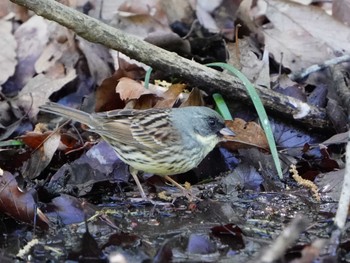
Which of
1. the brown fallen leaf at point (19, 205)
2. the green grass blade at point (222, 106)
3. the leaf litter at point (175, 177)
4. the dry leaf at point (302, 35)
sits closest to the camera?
the leaf litter at point (175, 177)

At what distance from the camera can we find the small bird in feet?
17.5

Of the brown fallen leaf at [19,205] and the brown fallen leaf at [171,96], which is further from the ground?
the brown fallen leaf at [171,96]

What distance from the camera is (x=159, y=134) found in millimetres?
5496

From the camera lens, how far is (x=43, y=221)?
4.79 metres

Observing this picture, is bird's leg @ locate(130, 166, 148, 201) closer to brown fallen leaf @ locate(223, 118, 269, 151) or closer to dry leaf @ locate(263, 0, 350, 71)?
brown fallen leaf @ locate(223, 118, 269, 151)

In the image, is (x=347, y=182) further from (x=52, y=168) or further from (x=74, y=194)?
(x=52, y=168)

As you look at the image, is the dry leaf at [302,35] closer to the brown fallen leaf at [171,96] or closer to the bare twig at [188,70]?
the bare twig at [188,70]

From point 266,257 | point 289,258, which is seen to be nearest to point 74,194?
point 289,258

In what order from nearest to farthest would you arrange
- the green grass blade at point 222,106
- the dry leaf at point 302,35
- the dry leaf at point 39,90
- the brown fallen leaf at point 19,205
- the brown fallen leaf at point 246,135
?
the brown fallen leaf at point 19,205, the brown fallen leaf at point 246,135, the green grass blade at point 222,106, the dry leaf at point 39,90, the dry leaf at point 302,35

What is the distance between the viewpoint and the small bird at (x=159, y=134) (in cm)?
533

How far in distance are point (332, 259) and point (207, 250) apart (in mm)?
702

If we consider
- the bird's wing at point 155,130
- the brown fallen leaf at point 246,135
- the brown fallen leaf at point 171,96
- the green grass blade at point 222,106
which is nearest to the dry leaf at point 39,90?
the brown fallen leaf at point 171,96

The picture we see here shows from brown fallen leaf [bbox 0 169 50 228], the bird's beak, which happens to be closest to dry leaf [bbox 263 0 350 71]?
the bird's beak

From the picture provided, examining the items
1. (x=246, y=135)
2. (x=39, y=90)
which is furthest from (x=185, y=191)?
(x=39, y=90)
